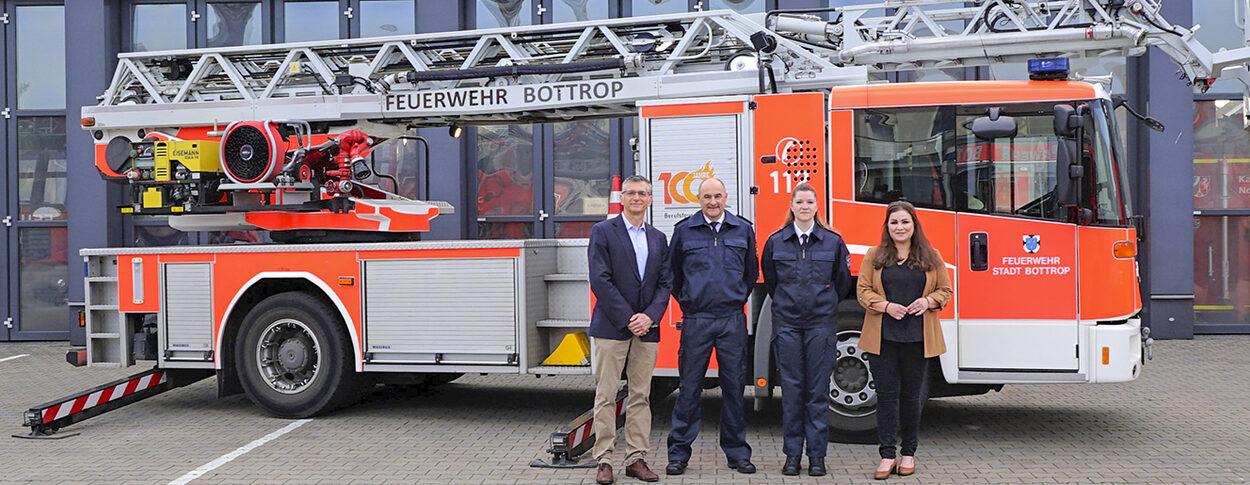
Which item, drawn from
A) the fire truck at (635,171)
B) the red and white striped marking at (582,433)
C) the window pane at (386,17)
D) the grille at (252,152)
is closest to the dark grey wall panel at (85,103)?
the window pane at (386,17)

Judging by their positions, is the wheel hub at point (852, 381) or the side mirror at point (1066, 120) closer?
the side mirror at point (1066, 120)

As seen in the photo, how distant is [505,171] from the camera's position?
49.5 feet

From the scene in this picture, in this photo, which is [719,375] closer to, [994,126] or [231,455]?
[994,126]

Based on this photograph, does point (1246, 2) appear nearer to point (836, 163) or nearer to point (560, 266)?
point (836, 163)

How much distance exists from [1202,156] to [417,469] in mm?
11978

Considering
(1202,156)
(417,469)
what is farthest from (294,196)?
(1202,156)

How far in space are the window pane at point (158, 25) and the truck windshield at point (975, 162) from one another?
11.4m

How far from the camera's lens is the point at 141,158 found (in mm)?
9844

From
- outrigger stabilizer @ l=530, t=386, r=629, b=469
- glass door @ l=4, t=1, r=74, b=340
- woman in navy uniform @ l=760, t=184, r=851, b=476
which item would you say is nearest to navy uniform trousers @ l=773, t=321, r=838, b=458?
woman in navy uniform @ l=760, t=184, r=851, b=476

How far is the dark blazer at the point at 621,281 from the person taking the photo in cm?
675

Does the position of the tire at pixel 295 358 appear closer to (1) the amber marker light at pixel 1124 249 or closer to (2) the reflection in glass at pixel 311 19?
(1) the amber marker light at pixel 1124 249

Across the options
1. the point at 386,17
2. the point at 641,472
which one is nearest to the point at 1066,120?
the point at 641,472

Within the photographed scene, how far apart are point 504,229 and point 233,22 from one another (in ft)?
15.9

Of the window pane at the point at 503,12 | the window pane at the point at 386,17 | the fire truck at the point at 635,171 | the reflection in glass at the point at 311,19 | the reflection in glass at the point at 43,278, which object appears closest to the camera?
the fire truck at the point at 635,171
